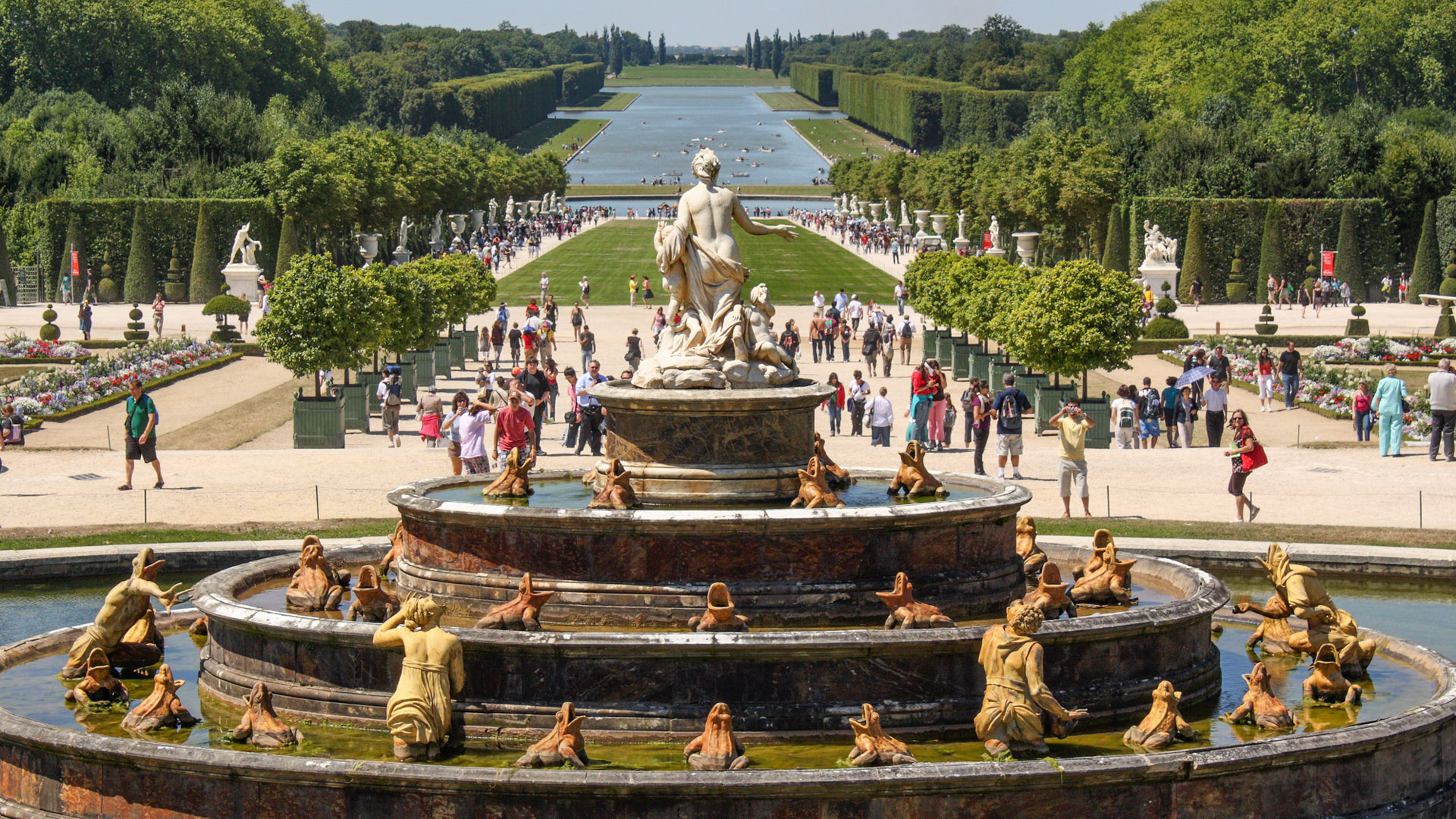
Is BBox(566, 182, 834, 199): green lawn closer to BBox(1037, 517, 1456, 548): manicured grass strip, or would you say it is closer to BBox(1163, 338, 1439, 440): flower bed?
BBox(1163, 338, 1439, 440): flower bed

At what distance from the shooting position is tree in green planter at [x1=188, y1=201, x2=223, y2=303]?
66812mm

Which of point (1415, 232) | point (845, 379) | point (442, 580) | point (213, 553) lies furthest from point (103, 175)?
point (442, 580)

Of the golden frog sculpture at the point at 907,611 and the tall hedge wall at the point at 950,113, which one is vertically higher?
the tall hedge wall at the point at 950,113

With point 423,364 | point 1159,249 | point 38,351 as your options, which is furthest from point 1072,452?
point 1159,249

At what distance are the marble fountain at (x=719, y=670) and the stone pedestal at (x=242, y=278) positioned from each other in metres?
48.5

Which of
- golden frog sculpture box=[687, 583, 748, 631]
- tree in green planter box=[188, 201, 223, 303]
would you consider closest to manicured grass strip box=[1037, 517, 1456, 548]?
golden frog sculpture box=[687, 583, 748, 631]

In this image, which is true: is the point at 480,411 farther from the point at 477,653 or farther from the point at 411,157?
the point at 411,157

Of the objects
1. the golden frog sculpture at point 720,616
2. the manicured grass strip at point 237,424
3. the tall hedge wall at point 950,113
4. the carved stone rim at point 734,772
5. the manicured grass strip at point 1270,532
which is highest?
the tall hedge wall at point 950,113

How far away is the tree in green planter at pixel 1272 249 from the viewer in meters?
69.2

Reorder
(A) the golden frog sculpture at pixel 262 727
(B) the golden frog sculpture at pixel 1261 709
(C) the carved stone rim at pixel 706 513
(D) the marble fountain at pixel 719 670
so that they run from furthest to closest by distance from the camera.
→ (C) the carved stone rim at pixel 706 513 → (B) the golden frog sculpture at pixel 1261 709 → (A) the golden frog sculpture at pixel 262 727 → (D) the marble fountain at pixel 719 670

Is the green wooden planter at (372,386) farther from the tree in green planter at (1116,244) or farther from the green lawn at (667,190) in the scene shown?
the green lawn at (667,190)

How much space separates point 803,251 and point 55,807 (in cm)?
8330

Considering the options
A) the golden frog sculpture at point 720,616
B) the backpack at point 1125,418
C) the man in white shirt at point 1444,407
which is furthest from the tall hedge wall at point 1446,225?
the golden frog sculpture at point 720,616

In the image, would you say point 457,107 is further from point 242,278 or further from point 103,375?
point 103,375
